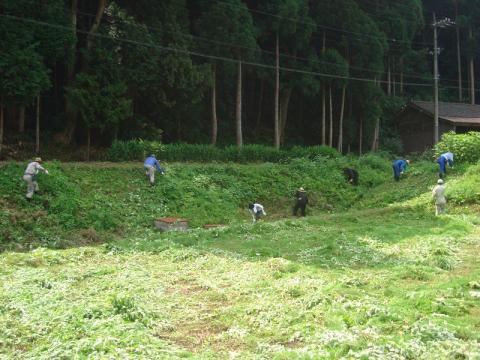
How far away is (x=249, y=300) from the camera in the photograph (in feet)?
26.4

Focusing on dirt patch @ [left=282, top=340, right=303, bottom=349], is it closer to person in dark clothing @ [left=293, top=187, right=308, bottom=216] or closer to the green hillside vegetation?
the green hillside vegetation

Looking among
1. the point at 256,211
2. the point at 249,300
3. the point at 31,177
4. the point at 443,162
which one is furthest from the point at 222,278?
the point at 443,162

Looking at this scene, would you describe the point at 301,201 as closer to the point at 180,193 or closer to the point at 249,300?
the point at 180,193

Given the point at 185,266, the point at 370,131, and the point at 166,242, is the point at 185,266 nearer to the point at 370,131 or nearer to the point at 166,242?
the point at 166,242

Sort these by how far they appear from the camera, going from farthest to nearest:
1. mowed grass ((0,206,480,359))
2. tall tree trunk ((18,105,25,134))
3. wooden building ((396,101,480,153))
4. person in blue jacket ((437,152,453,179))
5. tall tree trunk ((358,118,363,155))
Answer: tall tree trunk ((358,118,363,155))
wooden building ((396,101,480,153))
tall tree trunk ((18,105,25,134))
person in blue jacket ((437,152,453,179))
mowed grass ((0,206,480,359))

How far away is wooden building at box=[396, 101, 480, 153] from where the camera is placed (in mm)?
37219

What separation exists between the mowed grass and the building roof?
83.4 ft

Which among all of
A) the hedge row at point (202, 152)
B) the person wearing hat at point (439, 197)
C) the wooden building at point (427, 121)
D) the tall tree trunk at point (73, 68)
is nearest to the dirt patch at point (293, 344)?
the person wearing hat at point (439, 197)

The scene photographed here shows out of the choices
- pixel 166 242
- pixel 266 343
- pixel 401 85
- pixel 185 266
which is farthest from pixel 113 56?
pixel 401 85

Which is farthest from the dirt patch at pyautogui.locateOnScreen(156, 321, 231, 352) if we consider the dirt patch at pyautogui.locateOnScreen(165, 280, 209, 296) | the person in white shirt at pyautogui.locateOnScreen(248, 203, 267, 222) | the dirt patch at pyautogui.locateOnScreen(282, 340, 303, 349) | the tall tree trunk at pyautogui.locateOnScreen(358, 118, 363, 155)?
the tall tree trunk at pyautogui.locateOnScreen(358, 118, 363, 155)

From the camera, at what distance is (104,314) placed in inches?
285

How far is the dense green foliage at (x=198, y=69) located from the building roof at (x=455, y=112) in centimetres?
316

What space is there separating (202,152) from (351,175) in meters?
7.59

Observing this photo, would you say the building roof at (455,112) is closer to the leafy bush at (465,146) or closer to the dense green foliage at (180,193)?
the dense green foliage at (180,193)
